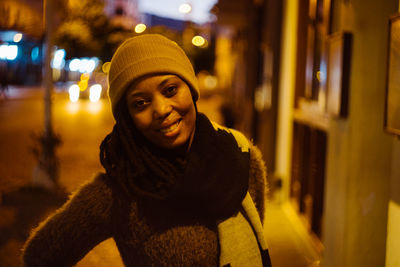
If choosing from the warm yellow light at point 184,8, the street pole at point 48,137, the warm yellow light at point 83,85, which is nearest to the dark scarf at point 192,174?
the street pole at point 48,137

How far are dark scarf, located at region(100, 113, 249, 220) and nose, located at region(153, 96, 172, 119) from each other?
15 cm

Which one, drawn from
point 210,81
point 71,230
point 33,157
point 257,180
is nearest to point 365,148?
point 257,180

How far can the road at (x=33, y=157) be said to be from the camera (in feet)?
13.5

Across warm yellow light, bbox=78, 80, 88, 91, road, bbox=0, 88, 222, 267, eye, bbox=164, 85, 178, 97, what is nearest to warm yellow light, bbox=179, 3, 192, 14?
road, bbox=0, 88, 222, 267

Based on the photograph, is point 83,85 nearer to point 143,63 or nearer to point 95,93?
point 95,93

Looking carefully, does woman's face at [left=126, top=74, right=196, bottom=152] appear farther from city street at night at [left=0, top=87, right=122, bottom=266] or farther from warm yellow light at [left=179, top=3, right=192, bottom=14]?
warm yellow light at [left=179, top=3, right=192, bottom=14]

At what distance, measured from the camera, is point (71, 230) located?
1701 mm

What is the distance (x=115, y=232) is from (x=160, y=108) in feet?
1.67

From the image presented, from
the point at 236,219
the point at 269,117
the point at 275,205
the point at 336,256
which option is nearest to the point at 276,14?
the point at 269,117

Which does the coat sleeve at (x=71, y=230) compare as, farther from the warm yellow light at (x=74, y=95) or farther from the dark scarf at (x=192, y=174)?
the warm yellow light at (x=74, y=95)

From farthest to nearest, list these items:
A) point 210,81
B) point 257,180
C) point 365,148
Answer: point 210,81
point 365,148
point 257,180

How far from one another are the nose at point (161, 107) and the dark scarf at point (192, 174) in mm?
145

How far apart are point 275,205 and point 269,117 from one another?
1.39 meters

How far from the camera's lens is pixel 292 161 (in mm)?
6641
